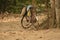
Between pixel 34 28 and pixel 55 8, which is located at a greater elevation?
pixel 55 8

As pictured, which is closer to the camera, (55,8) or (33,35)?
(33,35)

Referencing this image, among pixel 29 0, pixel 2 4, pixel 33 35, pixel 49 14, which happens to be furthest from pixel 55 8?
pixel 2 4

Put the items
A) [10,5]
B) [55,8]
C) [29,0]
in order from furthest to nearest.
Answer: [10,5]
[29,0]
[55,8]

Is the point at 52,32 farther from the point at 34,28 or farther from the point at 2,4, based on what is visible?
the point at 2,4

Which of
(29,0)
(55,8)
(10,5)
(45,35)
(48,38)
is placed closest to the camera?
(48,38)

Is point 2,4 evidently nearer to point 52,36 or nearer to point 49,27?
point 49,27

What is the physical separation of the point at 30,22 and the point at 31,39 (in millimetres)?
2505

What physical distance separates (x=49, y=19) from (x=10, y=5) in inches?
361

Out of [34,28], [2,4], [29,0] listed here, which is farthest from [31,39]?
[2,4]

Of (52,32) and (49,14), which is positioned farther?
(49,14)

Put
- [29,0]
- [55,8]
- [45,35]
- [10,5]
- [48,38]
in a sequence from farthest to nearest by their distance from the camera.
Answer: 1. [10,5]
2. [29,0]
3. [55,8]
4. [45,35]
5. [48,38]

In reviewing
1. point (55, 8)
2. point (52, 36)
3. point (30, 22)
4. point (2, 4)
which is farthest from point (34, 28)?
point (2, 4)

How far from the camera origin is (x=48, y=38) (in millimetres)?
7953

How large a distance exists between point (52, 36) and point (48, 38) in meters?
0.35
